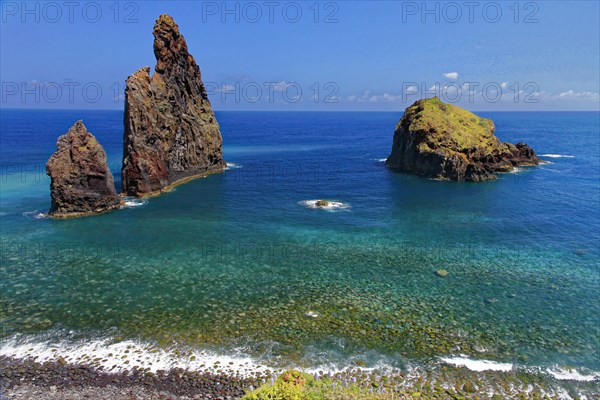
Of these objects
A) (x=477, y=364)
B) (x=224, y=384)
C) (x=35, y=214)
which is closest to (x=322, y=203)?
(x=477, y=364)

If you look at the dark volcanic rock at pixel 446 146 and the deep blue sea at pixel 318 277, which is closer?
the deep blue sea at pixel 318 277

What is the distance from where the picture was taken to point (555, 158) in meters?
126

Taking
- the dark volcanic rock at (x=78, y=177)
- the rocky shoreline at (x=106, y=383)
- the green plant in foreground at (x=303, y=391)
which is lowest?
the rocky shoreline at (x=106, y=383)

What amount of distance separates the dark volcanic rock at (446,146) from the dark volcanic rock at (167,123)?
4492 centimetres

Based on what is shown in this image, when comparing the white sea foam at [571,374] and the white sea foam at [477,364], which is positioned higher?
the white sea foam at [477,364]

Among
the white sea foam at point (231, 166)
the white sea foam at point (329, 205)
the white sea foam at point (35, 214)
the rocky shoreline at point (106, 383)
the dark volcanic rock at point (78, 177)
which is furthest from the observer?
the white sea foam at point (231, 166)

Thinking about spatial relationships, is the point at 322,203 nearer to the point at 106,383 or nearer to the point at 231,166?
the point at 231,166

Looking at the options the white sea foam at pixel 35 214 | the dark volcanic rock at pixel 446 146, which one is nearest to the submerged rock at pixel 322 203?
the dark volcanic rock at pixel 446 146

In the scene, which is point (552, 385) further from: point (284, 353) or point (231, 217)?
point (231, 217)

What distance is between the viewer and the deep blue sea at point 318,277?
30.2 metres

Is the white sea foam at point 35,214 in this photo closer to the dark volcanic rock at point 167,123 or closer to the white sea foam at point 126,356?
the dark volcanic rock at point 167,123

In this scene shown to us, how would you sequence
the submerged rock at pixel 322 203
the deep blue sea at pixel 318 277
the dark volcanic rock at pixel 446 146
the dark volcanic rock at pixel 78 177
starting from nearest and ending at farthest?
the deep blue sea at pixel 318 277
the dark volcanic rock at pixel 78 177
the submerged rock at pixel 322 203
the dark volcanic rock at pixel 446 146

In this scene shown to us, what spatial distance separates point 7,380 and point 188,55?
78.7 m

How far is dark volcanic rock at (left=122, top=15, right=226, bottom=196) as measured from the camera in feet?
237
